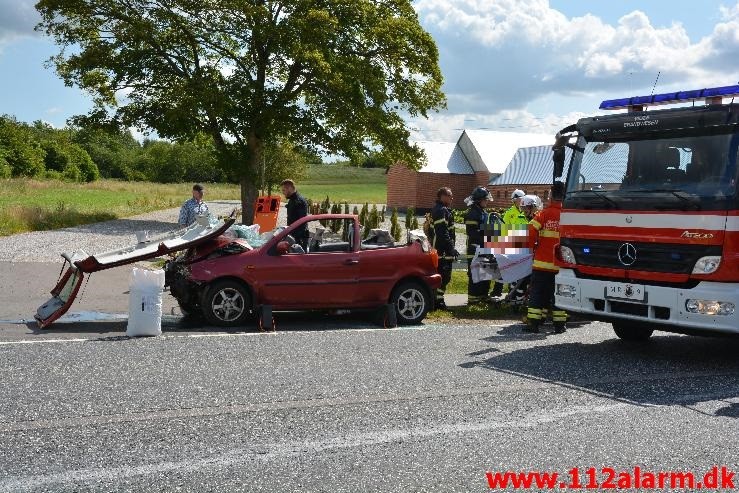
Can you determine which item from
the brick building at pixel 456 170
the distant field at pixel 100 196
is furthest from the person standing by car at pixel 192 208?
the brick building at pixel 456 170

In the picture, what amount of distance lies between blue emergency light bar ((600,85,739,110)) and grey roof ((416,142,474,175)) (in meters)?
50.2

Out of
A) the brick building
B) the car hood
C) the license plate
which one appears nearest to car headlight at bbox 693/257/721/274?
the license plate

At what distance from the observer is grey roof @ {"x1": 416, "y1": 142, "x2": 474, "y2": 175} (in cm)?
6069

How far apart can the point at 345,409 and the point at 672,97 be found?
16.6 feet

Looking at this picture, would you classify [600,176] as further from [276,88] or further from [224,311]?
[276,88]

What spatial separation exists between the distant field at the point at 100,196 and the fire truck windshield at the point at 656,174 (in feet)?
67.1

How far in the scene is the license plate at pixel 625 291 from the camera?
8.63 m

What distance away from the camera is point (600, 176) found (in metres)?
9.23

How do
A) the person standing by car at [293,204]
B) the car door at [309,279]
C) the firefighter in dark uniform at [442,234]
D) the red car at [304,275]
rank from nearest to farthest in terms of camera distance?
the red car at [304,275]
the car door at [309,279]
the firefighter in dark uniform at [442,234]
the person standing by car at [293,204]

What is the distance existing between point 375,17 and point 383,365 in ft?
95.8

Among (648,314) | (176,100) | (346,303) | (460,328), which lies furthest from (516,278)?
(176,100)

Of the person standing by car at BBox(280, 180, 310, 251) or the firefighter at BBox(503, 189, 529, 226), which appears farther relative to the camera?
the person standing by car at BBox(280, 180, 310, 251)

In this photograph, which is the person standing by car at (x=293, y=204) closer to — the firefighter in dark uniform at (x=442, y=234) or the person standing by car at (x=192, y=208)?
the person standing by car at (x=192, y=208)

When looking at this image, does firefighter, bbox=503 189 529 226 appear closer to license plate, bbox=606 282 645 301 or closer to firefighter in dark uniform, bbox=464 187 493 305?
firefighter in dark uniform, bbox=464 187 493 305
